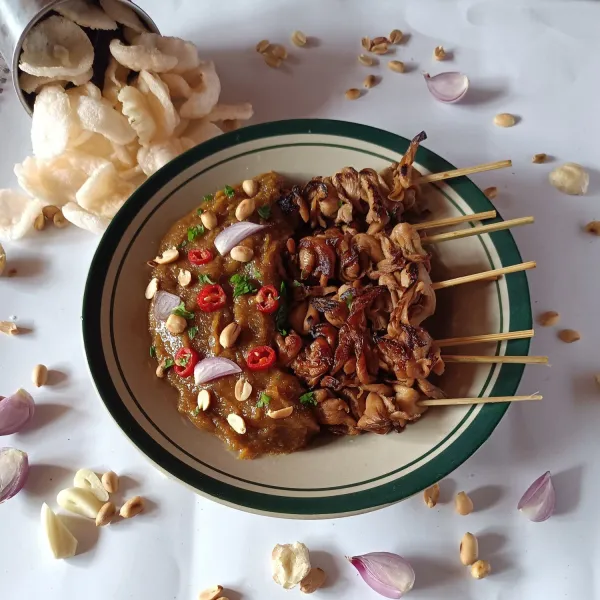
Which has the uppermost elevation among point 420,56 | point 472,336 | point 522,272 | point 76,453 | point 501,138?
point 420,56

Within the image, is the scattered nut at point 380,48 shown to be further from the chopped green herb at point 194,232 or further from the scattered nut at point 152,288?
the scattered nut at point 152,288

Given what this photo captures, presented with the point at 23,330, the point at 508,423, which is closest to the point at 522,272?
the point at 508,423

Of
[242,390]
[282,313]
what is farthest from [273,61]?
[242,390]

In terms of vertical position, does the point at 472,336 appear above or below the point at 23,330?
below

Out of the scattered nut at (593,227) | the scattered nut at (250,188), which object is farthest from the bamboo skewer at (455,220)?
the scattered nut at (593,227)

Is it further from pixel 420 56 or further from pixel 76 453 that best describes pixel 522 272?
pixel 76 453

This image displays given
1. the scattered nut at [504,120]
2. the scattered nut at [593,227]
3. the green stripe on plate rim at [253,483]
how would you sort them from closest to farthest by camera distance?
the green stripe on plate rim at [253,483], the scattered nut at [593,227], the scattered nut at [504,120]

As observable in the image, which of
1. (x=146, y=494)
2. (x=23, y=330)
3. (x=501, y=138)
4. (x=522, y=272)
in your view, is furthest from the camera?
(x=501, y=138)

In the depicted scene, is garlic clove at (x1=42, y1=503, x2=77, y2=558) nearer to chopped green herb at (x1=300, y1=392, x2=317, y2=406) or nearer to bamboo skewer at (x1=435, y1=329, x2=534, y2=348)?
chopped green herb at (x1=300, y1=392, x2=317, y2=406)
